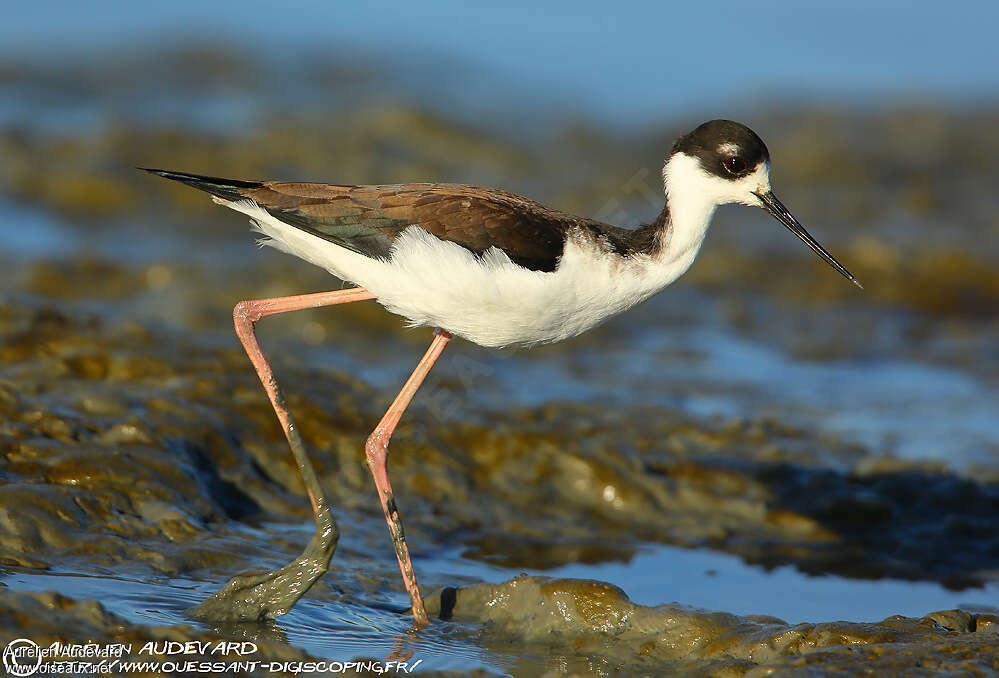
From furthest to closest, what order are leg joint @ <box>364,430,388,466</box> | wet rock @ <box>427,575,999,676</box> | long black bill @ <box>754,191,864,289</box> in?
leg joint @ <box>364,430,388,466</box> → long black bill @ <box>754,191,864,289</box> → wet rock @ <box>427,575,999,676</box>

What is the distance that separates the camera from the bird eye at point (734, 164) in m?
5.55

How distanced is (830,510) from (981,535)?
0.82 meters

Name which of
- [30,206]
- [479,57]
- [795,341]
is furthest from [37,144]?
[795,341]

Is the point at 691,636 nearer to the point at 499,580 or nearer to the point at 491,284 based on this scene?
the point at 499,580

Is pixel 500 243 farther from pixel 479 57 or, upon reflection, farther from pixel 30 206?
pixel 479 57

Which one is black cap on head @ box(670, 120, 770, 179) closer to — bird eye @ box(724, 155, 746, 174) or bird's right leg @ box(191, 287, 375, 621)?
bird eye @ box(724, 155, 746, 174)

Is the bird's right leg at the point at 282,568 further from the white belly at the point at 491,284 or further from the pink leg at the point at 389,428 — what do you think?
the pink leg at the point at 389,428

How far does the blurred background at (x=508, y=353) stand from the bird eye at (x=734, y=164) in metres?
0.52

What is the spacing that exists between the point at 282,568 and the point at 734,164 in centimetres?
266

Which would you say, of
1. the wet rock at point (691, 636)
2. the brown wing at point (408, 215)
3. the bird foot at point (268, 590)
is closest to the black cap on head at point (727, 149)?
the brown wing at point (408, 215)

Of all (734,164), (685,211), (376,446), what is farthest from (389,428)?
(734,164)

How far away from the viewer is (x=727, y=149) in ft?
18.2

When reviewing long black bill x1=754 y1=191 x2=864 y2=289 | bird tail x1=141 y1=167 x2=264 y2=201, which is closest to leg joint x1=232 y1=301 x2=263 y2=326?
bird tail x1=141 y1=167 x2=264 y2=201

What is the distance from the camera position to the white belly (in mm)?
5199
